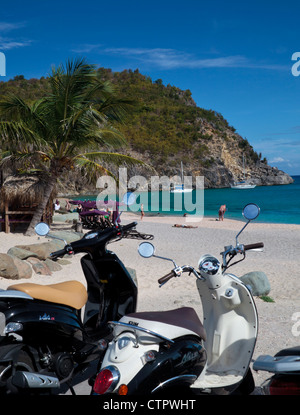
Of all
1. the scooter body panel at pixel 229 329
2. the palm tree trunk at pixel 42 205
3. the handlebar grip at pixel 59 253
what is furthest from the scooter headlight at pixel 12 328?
the palm tree trunk at pixel 42 205

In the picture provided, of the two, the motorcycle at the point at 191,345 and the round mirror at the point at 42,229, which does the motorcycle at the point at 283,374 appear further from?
the round mirror at the point at 42,229

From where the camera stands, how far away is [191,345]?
2.69 meters

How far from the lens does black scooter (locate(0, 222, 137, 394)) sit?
2811mm

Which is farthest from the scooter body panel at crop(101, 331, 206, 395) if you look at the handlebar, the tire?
the handlebar

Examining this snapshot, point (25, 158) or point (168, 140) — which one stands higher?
point (168, 140)

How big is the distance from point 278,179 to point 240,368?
109179 millimetres

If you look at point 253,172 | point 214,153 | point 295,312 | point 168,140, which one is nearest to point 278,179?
point 253,172

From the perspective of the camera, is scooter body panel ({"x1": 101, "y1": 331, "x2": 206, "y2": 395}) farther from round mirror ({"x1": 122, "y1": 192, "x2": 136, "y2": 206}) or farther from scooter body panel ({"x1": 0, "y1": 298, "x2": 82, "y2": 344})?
round mirror ({"x1": 122, "y1": 192, "x2": 136, "y2": 206})

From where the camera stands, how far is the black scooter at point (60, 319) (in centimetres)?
281

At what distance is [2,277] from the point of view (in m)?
7.76

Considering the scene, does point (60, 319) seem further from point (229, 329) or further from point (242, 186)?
point (242, 186)

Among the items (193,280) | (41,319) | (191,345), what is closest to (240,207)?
(193,280)

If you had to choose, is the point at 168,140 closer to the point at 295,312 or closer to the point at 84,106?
the point at 84,106
